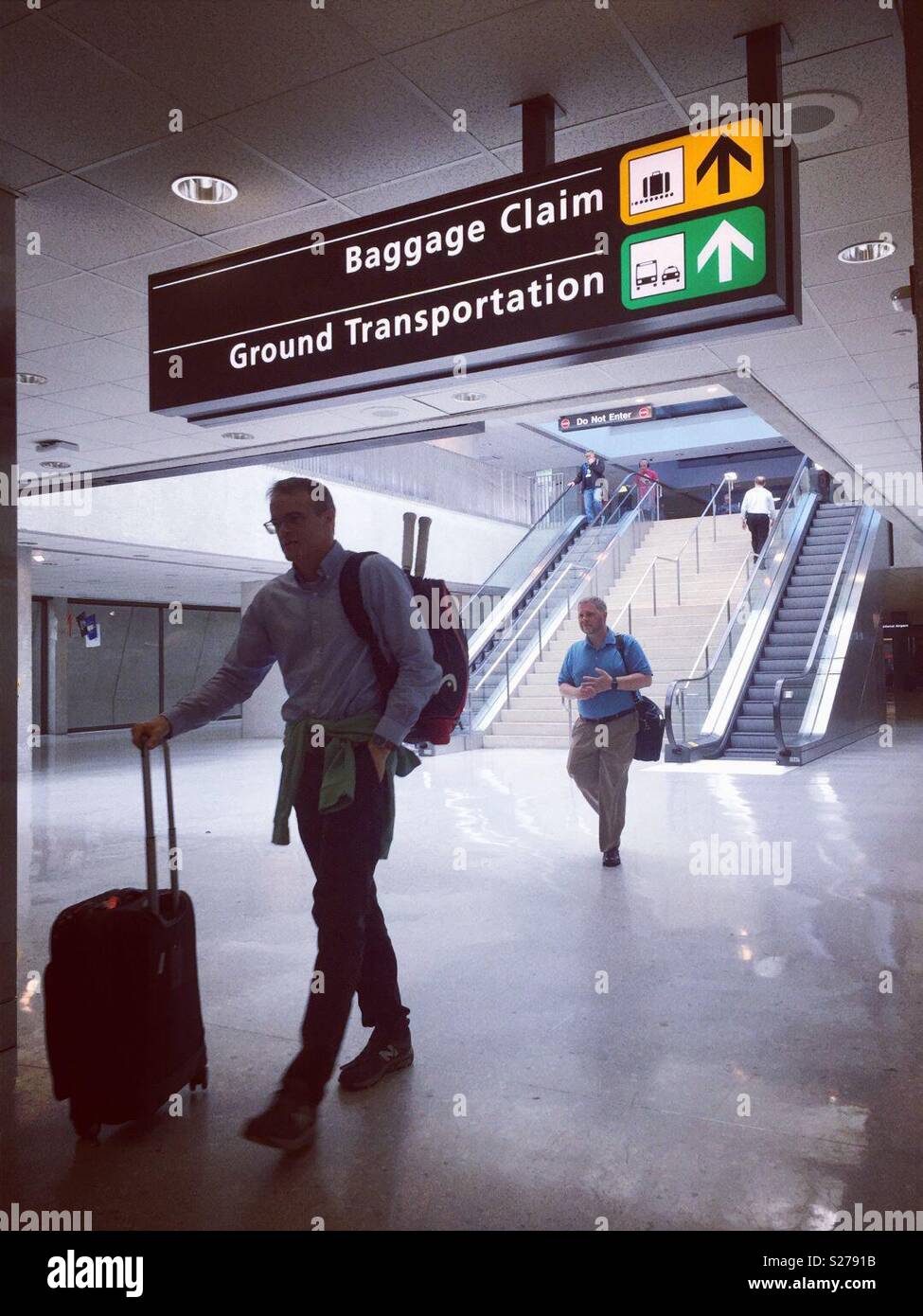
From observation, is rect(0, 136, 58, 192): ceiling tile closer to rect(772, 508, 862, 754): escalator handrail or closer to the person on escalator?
rect(772, 508, 862, 754): escalator handrail

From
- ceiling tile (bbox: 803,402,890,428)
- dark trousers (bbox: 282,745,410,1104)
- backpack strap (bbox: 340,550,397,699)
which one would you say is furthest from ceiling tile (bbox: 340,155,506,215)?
ceiling tile (bbox: 803,402,890,428)

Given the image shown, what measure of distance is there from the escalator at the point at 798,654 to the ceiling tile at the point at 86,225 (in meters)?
8.40

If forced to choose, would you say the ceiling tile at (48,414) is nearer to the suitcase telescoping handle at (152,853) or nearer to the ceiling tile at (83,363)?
the ceiling tile at (83,363)

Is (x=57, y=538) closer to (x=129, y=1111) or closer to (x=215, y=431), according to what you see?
(x=215, y=431)

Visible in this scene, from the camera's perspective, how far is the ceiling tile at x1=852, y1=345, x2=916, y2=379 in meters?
6.18

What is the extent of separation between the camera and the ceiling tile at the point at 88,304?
4793 mm

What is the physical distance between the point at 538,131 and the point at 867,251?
220 centimetres

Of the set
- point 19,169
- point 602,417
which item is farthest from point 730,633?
point 19,169

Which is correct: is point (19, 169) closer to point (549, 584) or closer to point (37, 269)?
point (37, 269)

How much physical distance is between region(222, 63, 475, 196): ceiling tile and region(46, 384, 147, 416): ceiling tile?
3001 millimetres

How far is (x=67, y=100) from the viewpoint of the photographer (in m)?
3.25

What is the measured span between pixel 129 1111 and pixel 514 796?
6874 mm
